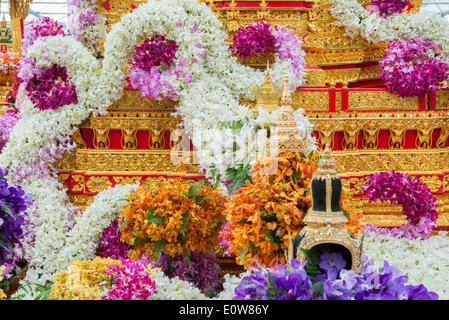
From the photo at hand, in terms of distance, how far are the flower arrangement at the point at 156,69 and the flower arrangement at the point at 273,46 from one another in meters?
0.79

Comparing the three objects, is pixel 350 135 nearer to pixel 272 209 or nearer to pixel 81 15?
pixel 272 209

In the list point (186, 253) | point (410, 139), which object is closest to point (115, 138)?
point (186, 253)

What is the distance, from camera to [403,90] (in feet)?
21.6

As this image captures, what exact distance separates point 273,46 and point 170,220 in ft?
10.1

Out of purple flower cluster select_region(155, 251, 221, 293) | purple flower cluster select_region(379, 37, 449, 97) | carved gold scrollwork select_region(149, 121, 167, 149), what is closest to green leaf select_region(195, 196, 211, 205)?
purple flower cluster select_region(155, 251, 221, 293)

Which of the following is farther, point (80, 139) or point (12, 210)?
point (80, 139)

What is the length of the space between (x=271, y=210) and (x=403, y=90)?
11.4 feet

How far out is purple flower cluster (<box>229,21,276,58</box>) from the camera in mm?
6504

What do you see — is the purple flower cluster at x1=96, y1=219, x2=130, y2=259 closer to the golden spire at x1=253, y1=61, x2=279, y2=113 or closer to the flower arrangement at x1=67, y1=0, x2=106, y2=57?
the golden spire at x1=253, y1=61, x2=279, y2=113

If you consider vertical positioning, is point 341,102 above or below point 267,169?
above

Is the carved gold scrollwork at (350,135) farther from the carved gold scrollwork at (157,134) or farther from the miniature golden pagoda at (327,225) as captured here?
the miniature golden pagoda at (327,225)

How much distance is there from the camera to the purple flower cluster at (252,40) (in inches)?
256
